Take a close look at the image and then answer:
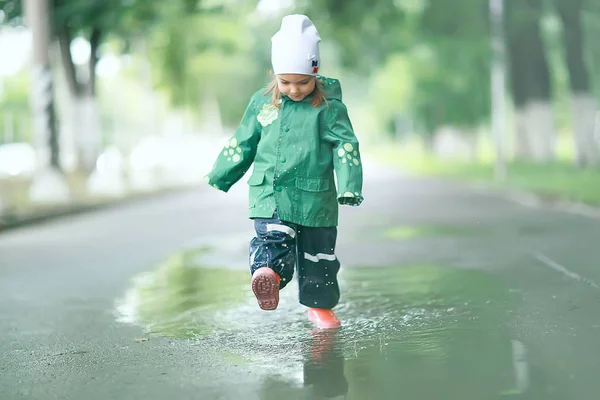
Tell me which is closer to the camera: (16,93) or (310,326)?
(310,326)

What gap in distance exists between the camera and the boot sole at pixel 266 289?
255 inches

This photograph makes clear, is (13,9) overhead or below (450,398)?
overhead

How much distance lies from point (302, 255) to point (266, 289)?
1.70 ft

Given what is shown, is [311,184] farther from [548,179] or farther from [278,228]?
[548,179]

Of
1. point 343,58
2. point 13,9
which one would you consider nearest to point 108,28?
point 13,9

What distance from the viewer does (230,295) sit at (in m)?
9.06

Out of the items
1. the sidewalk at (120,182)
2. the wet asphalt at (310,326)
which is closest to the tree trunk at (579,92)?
the sidewalk at (120,182)

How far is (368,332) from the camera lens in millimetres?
6953

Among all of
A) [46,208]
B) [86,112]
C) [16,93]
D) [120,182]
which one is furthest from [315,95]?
[16,93]

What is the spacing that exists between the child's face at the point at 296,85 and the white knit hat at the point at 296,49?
36mm

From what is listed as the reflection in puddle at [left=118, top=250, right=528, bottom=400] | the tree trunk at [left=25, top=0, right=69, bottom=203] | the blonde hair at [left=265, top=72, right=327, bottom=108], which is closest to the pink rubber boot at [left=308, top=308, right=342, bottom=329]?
the reflection in puddle at [left=118, top=250, right=528, bottom=400]

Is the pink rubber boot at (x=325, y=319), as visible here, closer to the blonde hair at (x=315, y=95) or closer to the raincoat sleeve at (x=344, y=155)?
the raincoat sleeve at (x=344, y=155)

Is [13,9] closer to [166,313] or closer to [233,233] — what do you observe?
[233,233]

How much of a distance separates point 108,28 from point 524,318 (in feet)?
75.9
